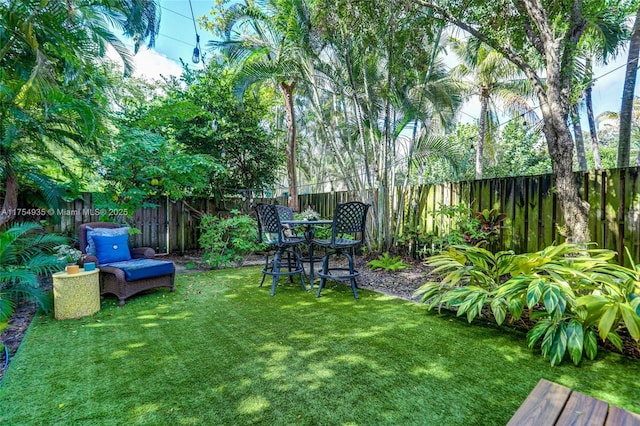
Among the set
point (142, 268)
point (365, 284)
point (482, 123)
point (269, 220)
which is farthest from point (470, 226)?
point (482, 123)

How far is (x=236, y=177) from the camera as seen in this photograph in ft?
25.5

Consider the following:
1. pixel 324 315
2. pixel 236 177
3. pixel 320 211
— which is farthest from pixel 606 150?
pixel 324 315

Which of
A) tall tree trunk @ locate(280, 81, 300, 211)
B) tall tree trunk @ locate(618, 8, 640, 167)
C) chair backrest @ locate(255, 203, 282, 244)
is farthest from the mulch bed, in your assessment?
tall tree trunk @ locate(618, 8, 640, 167)

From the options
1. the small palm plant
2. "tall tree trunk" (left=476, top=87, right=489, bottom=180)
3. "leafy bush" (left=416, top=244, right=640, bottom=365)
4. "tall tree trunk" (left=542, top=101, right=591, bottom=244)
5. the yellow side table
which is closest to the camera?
"leafy bush" (left=416, top=244, right=640, bottom=365)

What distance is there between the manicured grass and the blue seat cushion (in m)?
0.54

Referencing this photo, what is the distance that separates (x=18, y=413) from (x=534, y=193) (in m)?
5.23

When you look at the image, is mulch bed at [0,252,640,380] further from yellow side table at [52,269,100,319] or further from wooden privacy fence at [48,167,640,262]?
wooden privacy fence at [48,167,640,262]

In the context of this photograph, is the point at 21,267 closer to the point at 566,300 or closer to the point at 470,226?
the point at 566,300

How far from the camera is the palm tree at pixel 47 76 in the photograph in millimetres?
3436

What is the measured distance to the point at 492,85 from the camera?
948 cm

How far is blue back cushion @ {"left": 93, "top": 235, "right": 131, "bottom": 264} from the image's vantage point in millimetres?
3812

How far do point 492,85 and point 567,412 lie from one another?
10.7m

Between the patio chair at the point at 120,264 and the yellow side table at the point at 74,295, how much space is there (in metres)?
0.33

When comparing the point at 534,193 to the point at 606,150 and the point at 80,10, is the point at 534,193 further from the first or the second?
the point at 606,150
